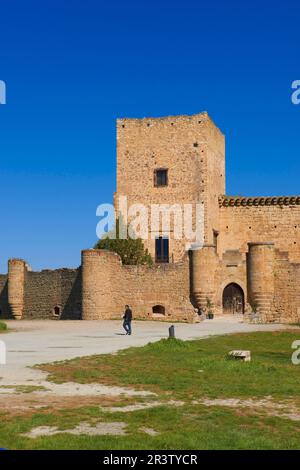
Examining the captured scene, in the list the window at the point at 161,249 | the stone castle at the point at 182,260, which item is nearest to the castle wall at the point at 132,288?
the stone castle at the point at 182,260

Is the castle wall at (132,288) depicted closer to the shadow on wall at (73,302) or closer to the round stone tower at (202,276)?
the round stone tower at (202,276)

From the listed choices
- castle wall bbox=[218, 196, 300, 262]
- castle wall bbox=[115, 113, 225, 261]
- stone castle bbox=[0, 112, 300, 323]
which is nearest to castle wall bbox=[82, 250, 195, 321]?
stone castle bbox=[0, 112, 300, 323]

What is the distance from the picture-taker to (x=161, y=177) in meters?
41.3

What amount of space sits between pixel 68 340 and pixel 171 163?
20074 mm

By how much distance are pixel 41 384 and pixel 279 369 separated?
18.6ft

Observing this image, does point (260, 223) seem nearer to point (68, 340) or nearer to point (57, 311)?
point (57, 311)

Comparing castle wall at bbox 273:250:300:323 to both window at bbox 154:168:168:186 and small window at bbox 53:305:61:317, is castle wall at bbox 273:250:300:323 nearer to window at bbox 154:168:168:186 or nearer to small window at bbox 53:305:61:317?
window at bbox 154:168:168:186

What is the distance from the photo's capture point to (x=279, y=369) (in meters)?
15.5

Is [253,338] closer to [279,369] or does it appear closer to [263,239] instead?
[279,369]

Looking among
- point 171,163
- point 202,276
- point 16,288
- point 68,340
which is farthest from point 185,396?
point 171,163

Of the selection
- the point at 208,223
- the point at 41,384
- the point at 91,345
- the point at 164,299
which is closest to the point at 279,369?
the point at 41,384

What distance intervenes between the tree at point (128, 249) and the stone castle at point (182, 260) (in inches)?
43.9

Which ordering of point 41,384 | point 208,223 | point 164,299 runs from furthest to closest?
point 208,223 → point 164,299 → point 41,384

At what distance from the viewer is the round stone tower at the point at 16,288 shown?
39594 millimetres
